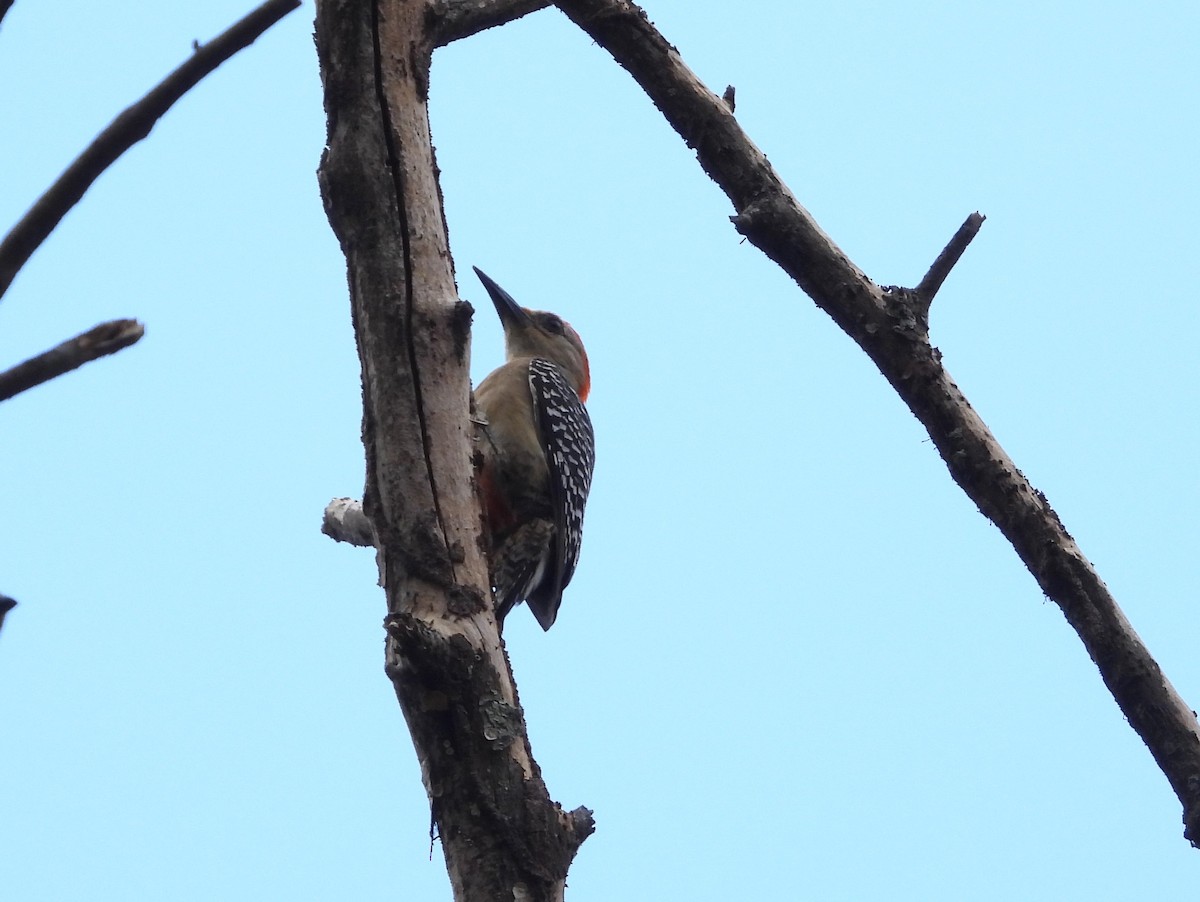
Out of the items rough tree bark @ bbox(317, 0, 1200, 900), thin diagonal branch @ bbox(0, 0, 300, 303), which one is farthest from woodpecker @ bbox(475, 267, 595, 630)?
thin diagonal branch @ bbox(0, 0, 300, 303)

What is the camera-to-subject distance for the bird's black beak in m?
7.33

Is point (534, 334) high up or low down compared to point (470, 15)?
up

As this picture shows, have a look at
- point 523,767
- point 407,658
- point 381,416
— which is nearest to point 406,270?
point 381,416

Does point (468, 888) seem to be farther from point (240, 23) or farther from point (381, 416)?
point (240, 23)

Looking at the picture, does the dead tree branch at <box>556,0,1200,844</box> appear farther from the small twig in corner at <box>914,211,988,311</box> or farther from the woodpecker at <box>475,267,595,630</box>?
the woodpecker at <box>475,267,595,630</box>

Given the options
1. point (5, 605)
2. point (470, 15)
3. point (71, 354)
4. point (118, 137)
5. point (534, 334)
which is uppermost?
point (534, 334)

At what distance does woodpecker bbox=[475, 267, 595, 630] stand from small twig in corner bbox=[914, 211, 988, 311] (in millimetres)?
2344

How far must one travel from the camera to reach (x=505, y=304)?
7.41 metres

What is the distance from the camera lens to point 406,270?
3479 millimetres

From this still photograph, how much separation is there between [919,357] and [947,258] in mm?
331

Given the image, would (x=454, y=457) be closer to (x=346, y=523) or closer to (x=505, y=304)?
(x=346, y=523)

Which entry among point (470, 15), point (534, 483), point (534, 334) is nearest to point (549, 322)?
point (534, 334)

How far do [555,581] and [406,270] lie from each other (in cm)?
272

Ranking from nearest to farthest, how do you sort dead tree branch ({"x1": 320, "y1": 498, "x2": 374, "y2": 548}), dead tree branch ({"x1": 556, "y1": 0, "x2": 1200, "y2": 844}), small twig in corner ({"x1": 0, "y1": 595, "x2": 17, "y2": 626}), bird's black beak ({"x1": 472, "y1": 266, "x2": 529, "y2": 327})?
small twig in corner ({"x1": 0, "y1": 595, "x2": 17, "y2": 626})
dead tree branch ({"x1": 556, "y1": 0, "x2": 1200, "y2": 844})
dead tree branch ({"x1": 320, "y1": 498, "x2": 374, "y2": 548})
bird's black beak ({"x1": 472, "y1": 266, "x2": 529, "y2": 327})
